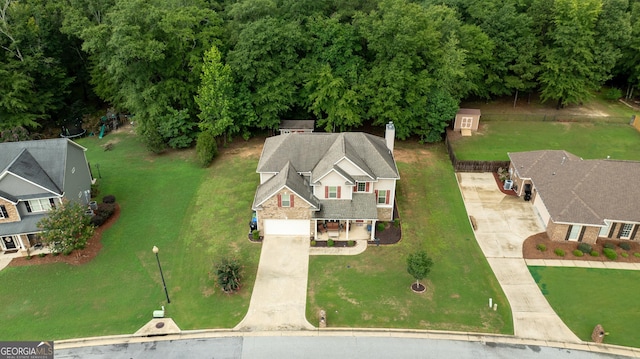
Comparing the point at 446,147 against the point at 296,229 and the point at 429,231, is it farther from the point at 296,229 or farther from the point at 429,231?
the point at 296,229

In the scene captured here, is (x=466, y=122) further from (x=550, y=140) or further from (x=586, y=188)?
(x=586, y=188)

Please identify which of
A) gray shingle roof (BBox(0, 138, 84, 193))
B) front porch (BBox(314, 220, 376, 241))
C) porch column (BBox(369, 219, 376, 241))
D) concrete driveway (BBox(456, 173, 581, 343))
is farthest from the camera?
front porch (BBox(314, 220, 376, 241))

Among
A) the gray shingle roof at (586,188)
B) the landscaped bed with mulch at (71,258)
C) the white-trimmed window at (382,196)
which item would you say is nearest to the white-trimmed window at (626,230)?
the gray shingle roof at (586,188)

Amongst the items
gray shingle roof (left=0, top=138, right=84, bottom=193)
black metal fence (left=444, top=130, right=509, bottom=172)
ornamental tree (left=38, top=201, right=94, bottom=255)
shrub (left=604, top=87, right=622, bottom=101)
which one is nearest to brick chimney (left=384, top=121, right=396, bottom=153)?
A: black metal fence (left=444, top=130, right=509, bottom=172)

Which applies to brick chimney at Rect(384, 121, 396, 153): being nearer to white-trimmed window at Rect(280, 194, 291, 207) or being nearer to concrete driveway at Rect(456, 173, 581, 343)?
concrete driveway at Rect(456, 173, 581, 343)

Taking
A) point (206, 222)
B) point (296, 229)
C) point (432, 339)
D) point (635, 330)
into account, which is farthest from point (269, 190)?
point (635, 330)

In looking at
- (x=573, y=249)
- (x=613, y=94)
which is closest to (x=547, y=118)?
(x=613, y=94)
